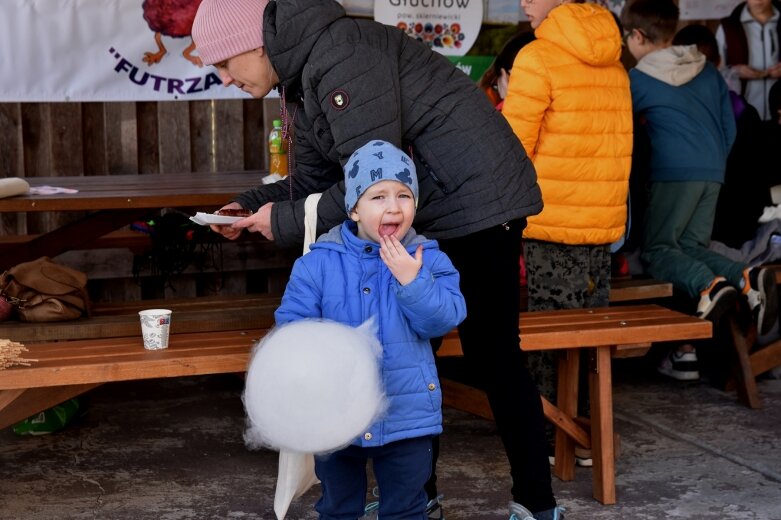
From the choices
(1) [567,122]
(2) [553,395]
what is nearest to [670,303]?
(2) [553,395]

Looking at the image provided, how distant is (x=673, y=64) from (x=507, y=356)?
2573 millimetres

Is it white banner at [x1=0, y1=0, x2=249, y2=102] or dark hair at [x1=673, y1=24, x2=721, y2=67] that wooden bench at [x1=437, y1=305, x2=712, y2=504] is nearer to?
dark hair at [x1=673, y1=24, x2=721, y2=67]

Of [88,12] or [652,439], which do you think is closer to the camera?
[652,439]

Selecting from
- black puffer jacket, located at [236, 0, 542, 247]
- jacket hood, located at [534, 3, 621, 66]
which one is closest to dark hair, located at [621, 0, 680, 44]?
jacket hood, located at [534, 3, 621, 66]

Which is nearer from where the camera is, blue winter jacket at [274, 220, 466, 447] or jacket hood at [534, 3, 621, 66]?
blue winter jacket at [274, 220, 466, 447]

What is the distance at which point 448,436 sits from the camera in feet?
15.8

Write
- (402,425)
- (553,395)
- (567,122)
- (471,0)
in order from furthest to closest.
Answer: (471,0)
(553,395)
(567,122)
(402,425)

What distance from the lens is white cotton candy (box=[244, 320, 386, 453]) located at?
277cm

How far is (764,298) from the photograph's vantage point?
17.0 ft

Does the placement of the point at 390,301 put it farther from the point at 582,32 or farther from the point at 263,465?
the point at 582,32

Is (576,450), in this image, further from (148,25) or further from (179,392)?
(148,25)

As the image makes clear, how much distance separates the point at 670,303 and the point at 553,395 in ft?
4.47

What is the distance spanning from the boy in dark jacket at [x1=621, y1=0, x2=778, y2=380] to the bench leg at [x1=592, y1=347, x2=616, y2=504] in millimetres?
1441

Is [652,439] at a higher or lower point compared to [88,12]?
lower
